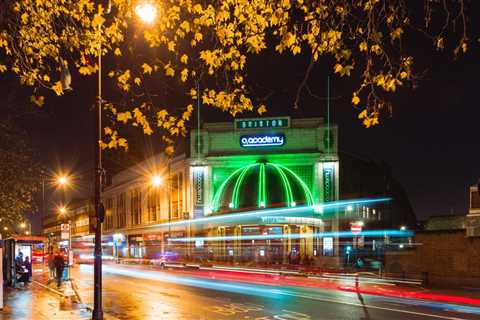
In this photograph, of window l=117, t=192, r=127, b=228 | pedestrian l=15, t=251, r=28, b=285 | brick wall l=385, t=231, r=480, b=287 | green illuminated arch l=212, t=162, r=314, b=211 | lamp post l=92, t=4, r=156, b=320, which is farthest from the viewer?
window l=117, t=192, r=127, b=228

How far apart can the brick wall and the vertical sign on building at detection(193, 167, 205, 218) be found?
29.8m

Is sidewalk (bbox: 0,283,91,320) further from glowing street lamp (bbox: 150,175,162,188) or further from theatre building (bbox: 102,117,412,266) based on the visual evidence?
glowing street lamp (bbox: 150,175,162,188)

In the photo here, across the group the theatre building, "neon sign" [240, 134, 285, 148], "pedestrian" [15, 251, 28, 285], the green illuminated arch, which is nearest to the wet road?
"pedestrian" [15, 251, 28, 285]

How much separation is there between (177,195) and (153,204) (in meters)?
10.6

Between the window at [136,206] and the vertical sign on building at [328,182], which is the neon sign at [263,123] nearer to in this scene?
the vertical sign on building at [328,182]

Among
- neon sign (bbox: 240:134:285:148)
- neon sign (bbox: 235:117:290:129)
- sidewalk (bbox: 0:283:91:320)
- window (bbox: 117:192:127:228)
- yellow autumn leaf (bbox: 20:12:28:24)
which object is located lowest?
Answer: sidewalk (bbox: 0:283:91:320)

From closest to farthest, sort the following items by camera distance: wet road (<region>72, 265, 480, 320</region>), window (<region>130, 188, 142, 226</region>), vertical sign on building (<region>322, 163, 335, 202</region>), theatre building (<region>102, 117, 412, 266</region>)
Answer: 1. wet road (<region>72, 265, 480, 320</region>)
2. theatre building (<region>102, 117, 412, 266</region>)
3. vertical sign on building (<region>322, 163, 335, 202</region>)
4. window (<region>130, 188, 142, 226</region>)

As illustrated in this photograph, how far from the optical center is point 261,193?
53.9 m

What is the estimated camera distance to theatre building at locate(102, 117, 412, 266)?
176 feet

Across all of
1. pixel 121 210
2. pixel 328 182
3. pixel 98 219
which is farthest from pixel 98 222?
pixel 121 210

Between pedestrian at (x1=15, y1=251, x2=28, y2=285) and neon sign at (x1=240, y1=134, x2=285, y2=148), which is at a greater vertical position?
neon sign at (x1=240, y1=134, x2=285, y2=148)

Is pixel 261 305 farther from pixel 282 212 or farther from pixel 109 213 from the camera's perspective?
pixel 109 213

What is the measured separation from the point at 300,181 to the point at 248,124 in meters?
7.87

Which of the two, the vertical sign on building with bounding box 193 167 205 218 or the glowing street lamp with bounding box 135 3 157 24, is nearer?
the glowing street lamp with bounding box 135 3 157 24
